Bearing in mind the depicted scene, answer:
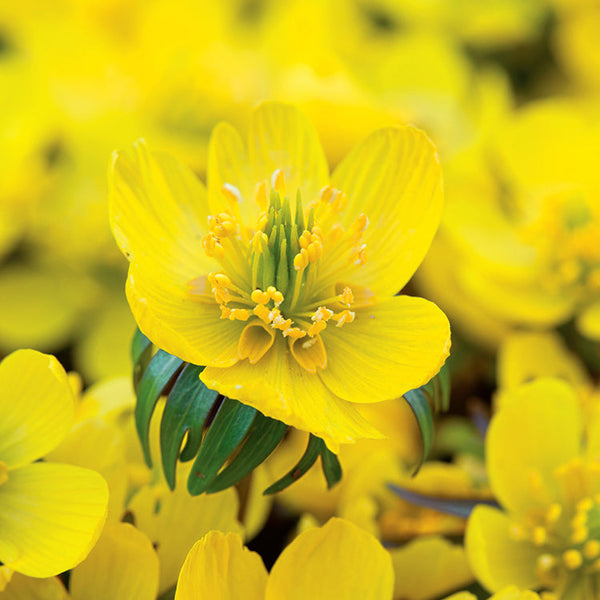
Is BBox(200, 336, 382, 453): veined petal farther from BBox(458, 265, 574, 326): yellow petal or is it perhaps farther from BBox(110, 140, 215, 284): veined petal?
BBox(458, 265, 574, 326): yellow petal

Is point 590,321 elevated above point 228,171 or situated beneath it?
situated beneath

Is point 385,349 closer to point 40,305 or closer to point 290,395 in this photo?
point 290,395

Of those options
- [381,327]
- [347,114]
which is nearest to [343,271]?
[381,327]

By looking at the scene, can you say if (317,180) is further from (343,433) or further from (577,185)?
(577,185)

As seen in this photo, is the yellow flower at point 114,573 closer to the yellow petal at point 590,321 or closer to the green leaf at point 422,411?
the green leaf at point 422,411

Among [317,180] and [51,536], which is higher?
[317,180]

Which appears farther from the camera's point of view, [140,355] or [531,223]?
[531,223]

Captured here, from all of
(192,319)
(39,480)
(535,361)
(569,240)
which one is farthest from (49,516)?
(569,240)
